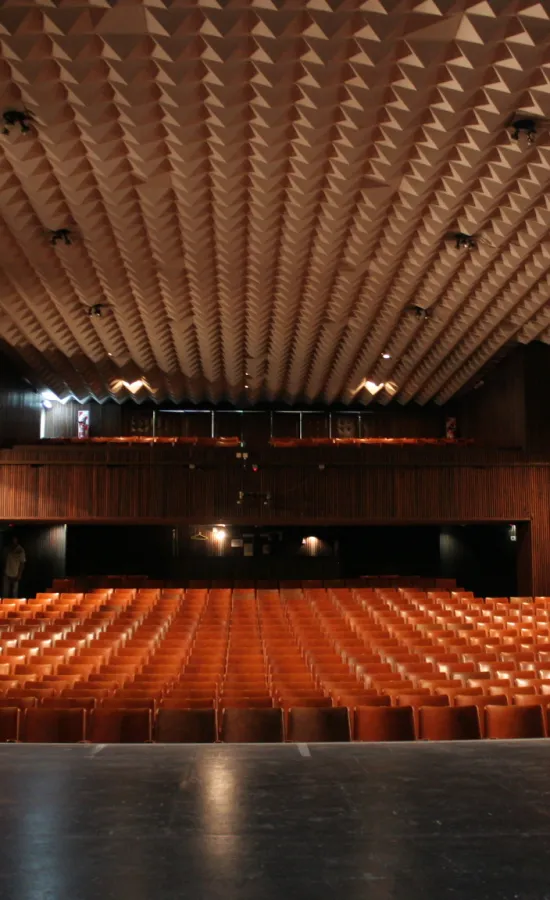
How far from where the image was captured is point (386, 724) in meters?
6.06

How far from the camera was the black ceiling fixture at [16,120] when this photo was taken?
7559mm

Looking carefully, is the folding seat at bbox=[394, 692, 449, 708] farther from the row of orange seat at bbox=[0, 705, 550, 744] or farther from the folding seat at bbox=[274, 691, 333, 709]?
the folding seat at bbox=[274, 691, 333, 709]

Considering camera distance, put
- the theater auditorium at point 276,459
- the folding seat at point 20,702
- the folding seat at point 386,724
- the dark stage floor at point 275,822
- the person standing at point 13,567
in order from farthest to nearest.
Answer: the person standing at point 13,567, the folding seat at point 20,702, the folding seat at point 386,724, the theater auditorium at point 276,459, the dark stage floor at point 275,822

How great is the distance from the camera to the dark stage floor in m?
2.53

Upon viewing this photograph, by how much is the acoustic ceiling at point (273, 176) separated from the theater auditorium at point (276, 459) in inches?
1.7

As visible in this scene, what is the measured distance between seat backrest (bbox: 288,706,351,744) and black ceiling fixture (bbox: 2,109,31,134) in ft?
20.6

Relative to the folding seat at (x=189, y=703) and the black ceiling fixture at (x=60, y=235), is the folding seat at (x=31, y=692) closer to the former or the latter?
the folding seat at (x=189, y=703)

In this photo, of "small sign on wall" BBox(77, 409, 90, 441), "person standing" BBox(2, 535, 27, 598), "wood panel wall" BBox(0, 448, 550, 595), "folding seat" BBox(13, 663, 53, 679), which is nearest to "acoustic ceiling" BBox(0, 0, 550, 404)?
"wood panel wall" BBox(0, 448, 550, 595)

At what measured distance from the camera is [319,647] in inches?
380

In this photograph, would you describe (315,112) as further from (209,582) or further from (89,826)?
(209,582)

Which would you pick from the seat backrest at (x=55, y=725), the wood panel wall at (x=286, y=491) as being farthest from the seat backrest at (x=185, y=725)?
the wood panel wall at (x=286, y=491)

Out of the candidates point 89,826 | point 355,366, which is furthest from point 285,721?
point 355,366

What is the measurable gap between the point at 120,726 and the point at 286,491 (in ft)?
33.8

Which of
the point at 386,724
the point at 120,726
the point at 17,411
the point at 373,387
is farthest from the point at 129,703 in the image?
the point at 373,387
